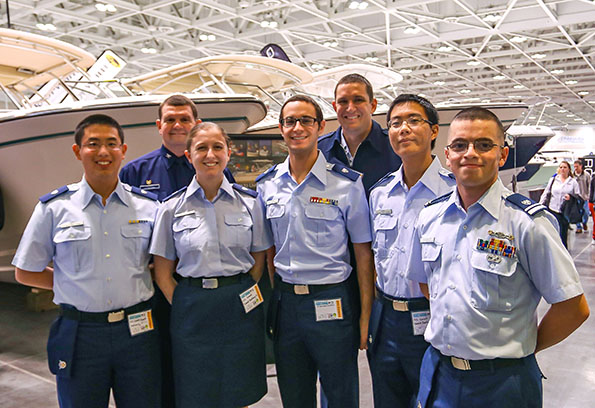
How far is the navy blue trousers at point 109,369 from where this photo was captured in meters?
1.76

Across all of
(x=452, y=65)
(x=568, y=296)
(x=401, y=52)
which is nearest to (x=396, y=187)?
(x=568, y=296)

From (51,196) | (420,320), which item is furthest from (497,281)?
(51,196)

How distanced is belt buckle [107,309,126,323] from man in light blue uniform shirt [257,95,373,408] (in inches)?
24.6

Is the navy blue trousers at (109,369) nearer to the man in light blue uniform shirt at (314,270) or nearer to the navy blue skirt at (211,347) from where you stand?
the navy blue skirt at (211,347)

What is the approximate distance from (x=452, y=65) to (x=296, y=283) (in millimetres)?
15722

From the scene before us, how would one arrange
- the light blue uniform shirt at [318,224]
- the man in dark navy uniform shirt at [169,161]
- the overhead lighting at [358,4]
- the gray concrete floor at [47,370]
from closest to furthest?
the light blue uniform shirt at [318,224]
the man in dark navy uniform shirt at [169,161]
the gray concrete floor at [47,370]
the overhead lighting at [358,4]

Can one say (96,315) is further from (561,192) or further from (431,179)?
(561,192)

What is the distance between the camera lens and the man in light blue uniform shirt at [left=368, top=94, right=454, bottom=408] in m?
1.74

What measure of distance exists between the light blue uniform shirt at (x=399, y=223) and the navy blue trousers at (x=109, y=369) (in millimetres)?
1006

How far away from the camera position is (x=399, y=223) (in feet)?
6.07

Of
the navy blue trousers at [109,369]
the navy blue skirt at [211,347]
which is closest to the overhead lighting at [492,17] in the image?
the navy blue skirt at [211,347]

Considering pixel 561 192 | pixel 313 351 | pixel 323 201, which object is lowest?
pixel 561 192

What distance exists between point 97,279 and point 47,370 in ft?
6.11

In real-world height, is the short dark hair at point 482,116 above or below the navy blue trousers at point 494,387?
above
